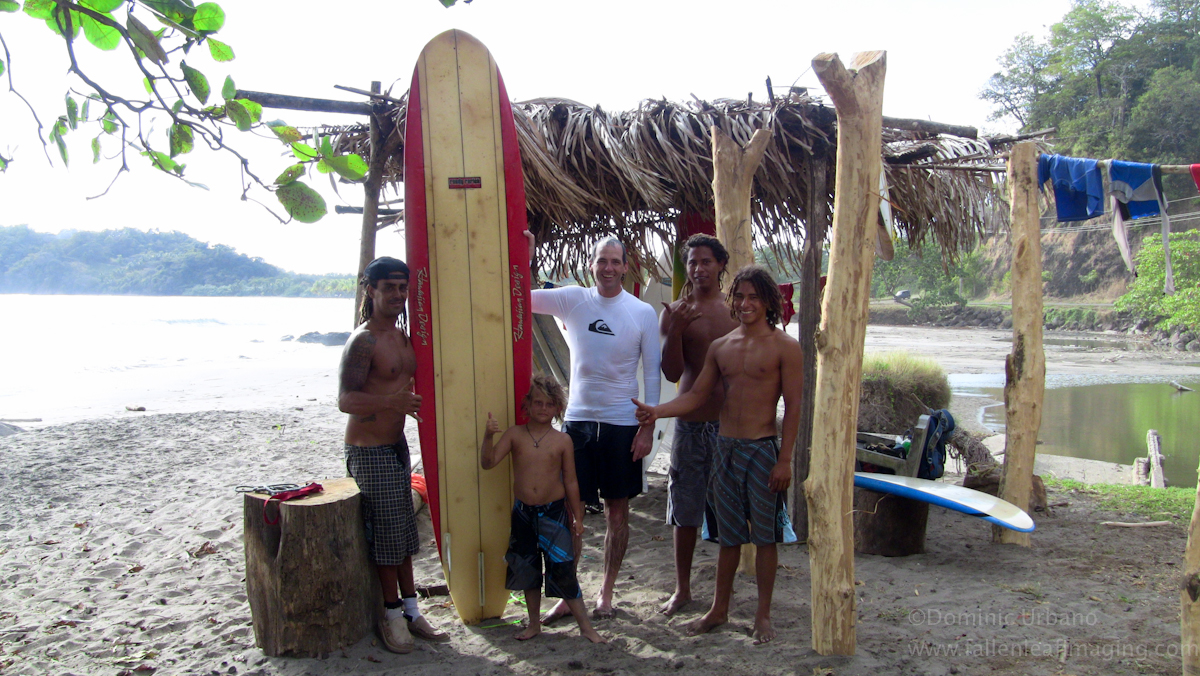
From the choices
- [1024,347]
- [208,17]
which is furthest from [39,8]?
[1024,347]

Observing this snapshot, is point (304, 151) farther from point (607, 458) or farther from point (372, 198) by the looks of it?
point (372, 198)

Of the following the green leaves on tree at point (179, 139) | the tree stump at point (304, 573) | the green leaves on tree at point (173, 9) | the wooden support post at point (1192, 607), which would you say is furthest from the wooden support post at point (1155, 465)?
the green leaves on tree at point (173, 9)

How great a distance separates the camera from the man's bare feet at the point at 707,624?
296cm

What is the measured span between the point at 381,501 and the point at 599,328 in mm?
1144

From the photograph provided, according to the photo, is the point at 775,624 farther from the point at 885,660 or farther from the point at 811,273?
the point at 811,273

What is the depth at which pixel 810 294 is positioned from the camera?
4.23 metres

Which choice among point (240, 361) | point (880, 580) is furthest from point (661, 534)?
point (240, 361)

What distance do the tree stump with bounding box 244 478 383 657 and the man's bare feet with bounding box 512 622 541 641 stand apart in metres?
0.63

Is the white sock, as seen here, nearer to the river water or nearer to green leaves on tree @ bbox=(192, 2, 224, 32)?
green leaves on tree @ bbox=(192, 2, 224, 32)

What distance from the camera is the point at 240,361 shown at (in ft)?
71.8

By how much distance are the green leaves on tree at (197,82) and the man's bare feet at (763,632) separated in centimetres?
259

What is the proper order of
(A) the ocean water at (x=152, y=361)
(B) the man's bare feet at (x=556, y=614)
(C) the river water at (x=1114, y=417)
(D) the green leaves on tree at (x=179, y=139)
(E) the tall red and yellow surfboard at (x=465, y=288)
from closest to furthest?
(D) the green leaves on tree at (x=179, y=139) < (B) the man's bare feet at (x=556, y=614) < (E) the tall red and yellow surfboard at (x=465, y=288) < (C) the river water at (x=1114, y=417) < (A) the ocean water at (x=152, y=361)

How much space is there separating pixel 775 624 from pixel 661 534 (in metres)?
1.49

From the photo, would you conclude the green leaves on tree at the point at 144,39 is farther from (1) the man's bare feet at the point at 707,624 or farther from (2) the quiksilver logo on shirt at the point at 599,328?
(1) the man's bare feet at the point at 707,624
